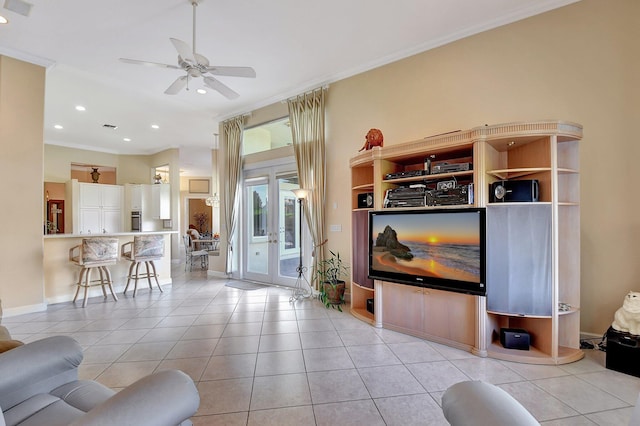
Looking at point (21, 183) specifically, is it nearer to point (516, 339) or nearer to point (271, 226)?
point (271, 226)

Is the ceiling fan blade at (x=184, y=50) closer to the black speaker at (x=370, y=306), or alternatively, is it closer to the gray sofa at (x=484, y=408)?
the gray sofa at (x=484, y=408)

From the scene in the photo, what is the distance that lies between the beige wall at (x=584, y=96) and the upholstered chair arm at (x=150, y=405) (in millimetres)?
3935

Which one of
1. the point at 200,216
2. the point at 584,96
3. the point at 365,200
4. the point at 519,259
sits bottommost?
the point at 519,259

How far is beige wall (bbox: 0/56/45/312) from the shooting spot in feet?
13.4

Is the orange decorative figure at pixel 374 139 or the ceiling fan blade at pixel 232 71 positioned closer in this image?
the ceiling fan blade at pixel 232 71

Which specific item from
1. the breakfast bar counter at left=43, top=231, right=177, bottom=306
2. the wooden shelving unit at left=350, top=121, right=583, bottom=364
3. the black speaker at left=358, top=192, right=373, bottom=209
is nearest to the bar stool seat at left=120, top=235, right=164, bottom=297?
the breakfast bar counter at left=43, top=231, right=177, bottom=306

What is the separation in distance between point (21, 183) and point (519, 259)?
21.3ft

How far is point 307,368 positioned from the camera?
2.65 metres

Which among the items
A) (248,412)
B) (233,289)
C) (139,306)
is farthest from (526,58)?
(139,306)

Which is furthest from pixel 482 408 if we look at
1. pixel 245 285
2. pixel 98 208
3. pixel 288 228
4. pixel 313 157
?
pixel 98 208

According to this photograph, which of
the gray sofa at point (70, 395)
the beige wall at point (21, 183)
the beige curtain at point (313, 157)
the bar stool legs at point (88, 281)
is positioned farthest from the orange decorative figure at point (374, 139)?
the beige wall at point (21, 183)

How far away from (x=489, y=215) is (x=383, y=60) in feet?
9.48

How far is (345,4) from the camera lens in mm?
3324

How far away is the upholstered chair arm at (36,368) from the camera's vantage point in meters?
1.38
